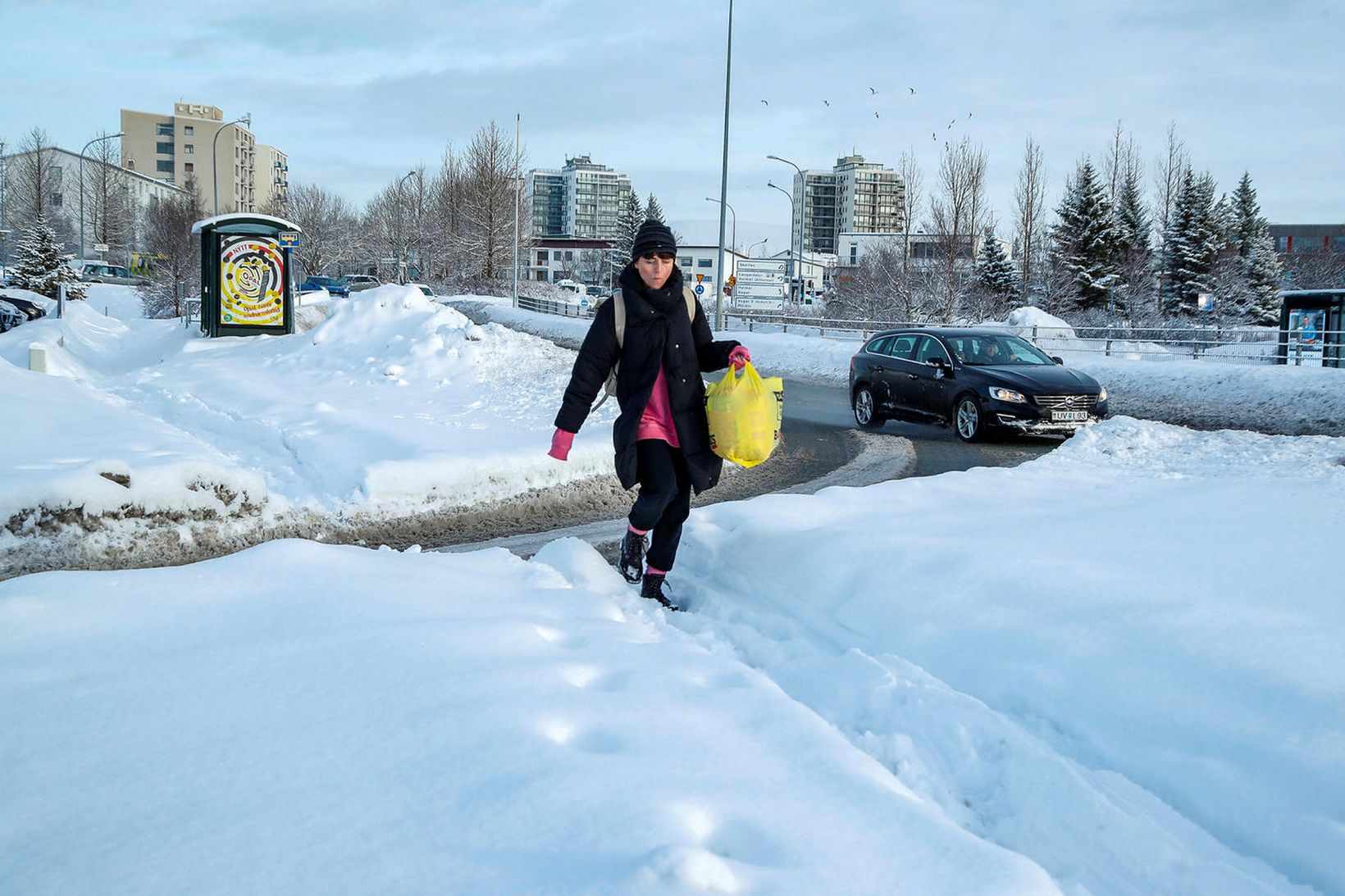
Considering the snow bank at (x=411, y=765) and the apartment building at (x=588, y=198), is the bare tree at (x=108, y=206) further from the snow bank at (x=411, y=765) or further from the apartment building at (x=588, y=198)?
the apartment building at (x=588, y=198)

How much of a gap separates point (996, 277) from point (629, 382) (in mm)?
47310

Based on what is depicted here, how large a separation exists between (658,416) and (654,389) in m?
0.14

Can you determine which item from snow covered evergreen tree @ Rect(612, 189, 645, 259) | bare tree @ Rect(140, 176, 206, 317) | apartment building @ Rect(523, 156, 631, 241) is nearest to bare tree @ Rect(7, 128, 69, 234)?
bare tree @ Rect(140, 176, 206, 317)

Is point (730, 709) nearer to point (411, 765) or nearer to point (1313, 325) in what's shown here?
point (411, 765)

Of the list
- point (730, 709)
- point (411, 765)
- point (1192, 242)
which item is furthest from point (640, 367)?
point (1192, 242)

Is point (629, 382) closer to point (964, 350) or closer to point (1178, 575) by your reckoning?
point (1178, 575)

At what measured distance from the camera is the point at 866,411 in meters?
14.0

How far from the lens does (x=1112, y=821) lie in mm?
2738

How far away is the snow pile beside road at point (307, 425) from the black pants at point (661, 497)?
11.1 ft

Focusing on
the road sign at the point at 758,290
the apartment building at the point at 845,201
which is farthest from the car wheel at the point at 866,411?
the apartment building at the point at 845,201

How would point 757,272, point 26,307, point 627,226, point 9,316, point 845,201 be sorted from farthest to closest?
1. point 845,201
2. point 627,226
3. point 757,272
4. point 26,307
5. point 9,316

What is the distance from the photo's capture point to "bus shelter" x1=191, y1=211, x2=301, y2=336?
760 inches

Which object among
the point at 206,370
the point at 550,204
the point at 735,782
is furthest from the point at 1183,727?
the point at 550,204

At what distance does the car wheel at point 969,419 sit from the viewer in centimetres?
1199
